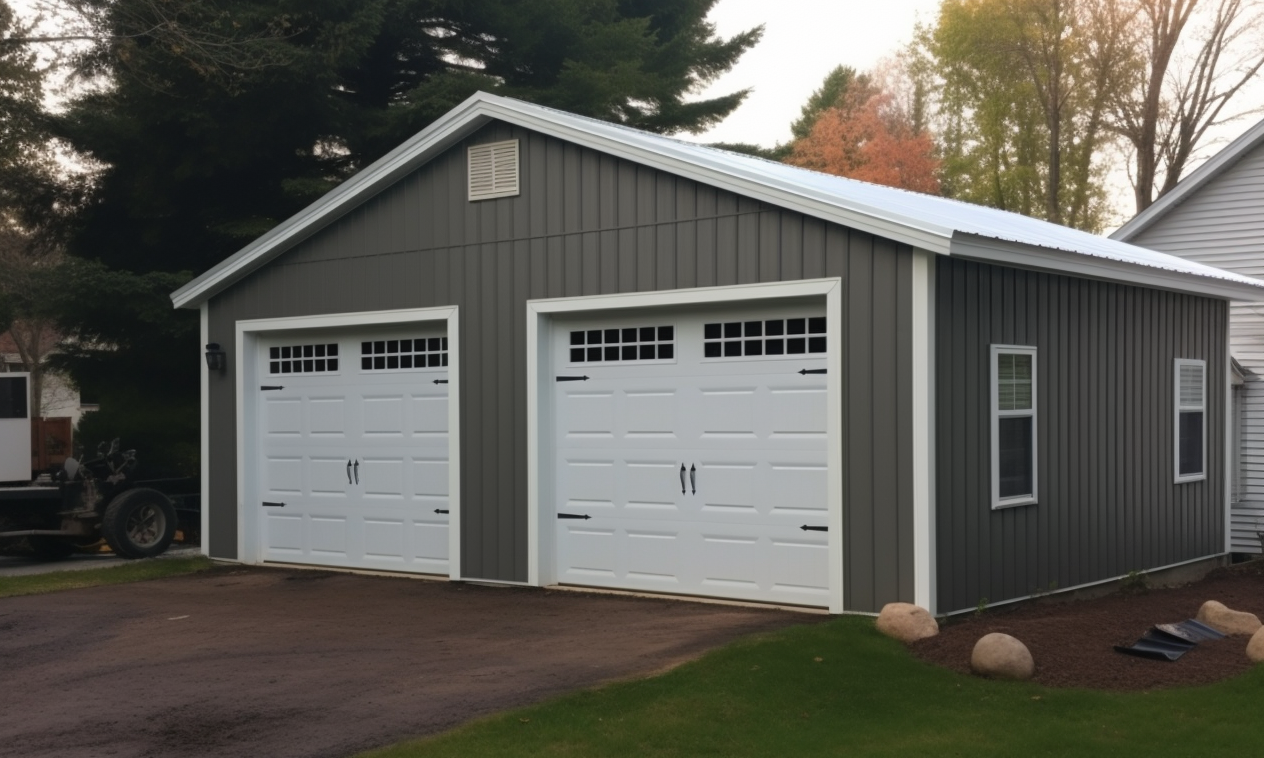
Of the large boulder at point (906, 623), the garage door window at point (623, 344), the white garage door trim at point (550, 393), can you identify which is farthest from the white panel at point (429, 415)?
the large boulder at point (906, 623)

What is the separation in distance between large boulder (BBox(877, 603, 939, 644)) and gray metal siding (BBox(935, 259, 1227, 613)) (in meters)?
0.67

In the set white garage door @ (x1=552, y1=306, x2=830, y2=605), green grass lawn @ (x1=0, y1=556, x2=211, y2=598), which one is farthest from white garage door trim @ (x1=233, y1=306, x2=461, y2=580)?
white garage door @ (x1=552, y1=306, x2=830, y2=605)

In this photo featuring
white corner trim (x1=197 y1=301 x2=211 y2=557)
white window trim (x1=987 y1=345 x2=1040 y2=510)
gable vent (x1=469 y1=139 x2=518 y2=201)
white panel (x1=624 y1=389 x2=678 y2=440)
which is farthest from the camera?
white corner trim (x1=197 y1=301 x2=211 y2=557)

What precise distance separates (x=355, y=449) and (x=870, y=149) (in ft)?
89.9

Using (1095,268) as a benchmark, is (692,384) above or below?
below

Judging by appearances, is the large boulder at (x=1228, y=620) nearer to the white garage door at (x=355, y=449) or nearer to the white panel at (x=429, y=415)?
the white garage door at (x=355, y=449)

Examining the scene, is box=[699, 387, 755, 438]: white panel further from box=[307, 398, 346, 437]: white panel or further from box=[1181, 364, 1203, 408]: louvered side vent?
box=[1181, 364, 1203, 408]: louvered side vent

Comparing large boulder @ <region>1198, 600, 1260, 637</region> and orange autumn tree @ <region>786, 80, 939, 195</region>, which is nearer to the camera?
large boulder @ <region>1198, 600, 1260, 637</region>

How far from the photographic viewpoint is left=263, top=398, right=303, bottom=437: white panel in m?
13.9

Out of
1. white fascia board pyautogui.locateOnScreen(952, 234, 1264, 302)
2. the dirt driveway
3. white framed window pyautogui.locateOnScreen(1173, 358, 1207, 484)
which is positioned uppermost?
white fascia board pyautogui.locateOnScreen(952, 234, 1264, 302)

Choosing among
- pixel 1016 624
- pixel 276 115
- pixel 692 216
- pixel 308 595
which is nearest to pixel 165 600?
pixel 308 595

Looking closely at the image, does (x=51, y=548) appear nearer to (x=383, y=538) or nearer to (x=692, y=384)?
(x=383, y=538)

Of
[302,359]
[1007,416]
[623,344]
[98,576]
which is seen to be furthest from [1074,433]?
[98,576]

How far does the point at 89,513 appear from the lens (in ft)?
47.8
